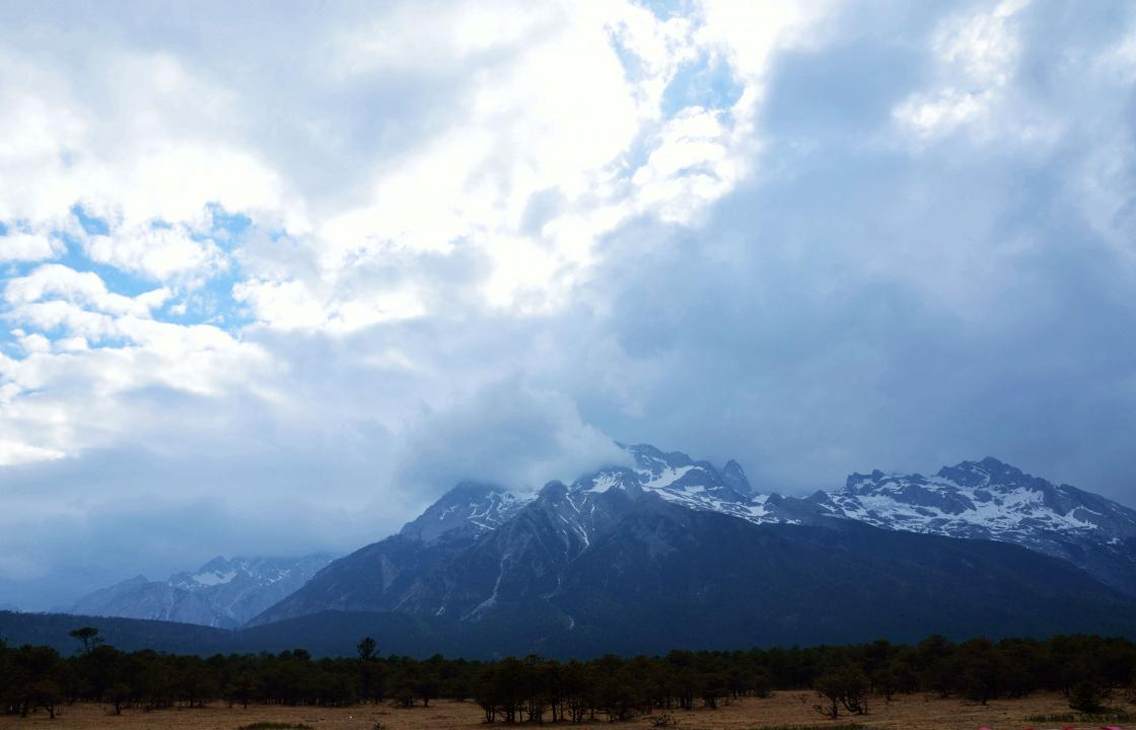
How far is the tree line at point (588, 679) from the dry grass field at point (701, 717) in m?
3.46

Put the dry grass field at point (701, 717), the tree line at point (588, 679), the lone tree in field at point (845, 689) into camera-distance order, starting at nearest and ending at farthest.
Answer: the dry grass field at point (701, 717) < the lone tree in field at point (845, 689) < the tree line at point (588, 679)

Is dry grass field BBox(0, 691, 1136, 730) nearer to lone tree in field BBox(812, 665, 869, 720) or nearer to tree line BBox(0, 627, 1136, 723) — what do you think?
lone tree in field BBox(812, 665, 869, 720)

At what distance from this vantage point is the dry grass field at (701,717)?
250 ft

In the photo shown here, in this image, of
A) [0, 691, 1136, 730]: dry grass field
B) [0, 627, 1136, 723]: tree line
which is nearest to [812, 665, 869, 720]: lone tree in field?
[0, 627, 1136, 723]: tree line

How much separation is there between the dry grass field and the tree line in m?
3.46

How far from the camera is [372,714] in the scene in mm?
109750

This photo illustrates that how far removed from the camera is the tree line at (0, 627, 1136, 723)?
300ft

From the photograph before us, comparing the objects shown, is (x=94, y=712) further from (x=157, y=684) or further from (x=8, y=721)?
(x=8, y=721)

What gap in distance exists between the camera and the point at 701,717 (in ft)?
308

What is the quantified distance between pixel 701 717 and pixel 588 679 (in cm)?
1425

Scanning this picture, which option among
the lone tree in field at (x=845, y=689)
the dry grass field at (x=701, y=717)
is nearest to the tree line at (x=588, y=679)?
the lone tree in field at (x=845, y=689)

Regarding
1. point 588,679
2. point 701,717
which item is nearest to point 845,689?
point 701,717

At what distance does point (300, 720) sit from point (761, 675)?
261 ft

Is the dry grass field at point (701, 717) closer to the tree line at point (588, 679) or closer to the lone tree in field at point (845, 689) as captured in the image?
the lone tree in field at point (845, 689)
